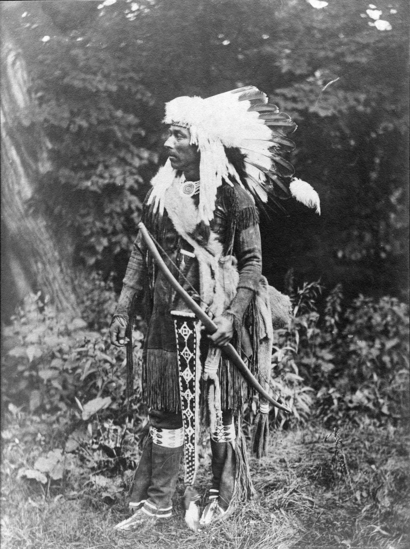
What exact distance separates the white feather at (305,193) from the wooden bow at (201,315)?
34.7 inches

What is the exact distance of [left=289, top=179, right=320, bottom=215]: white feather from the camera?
11.9 feet

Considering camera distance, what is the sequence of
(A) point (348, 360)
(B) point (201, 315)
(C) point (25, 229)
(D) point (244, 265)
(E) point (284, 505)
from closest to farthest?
(B) point (201, 315) → (D) point (244, 265) → (E) point (284, 505) → (A) point (348, 360) → (C) point (25, 229)

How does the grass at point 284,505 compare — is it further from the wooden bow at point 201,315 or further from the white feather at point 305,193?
the white feather at point 305,193

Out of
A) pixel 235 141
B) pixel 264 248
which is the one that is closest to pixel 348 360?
pixel 264 248

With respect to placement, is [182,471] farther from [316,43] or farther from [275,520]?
[316,43]

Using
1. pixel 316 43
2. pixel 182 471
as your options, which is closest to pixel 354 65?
pixel 316 43

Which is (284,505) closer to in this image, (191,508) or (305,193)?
(191,508)

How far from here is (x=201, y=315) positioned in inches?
131

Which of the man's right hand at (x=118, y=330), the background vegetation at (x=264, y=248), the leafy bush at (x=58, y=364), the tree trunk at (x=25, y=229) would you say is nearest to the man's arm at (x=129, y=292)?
the man's right hand at (x=118, y=330)

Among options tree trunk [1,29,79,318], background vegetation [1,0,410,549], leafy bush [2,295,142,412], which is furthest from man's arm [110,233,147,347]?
tree trunk [1,29,79,318]

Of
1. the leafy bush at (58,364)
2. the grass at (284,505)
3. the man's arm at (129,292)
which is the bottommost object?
the grass at (284,505)

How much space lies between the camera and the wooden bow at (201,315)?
334 centimetres

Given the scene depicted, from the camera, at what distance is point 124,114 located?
147 inches

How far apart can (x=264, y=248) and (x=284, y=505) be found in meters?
1.49
